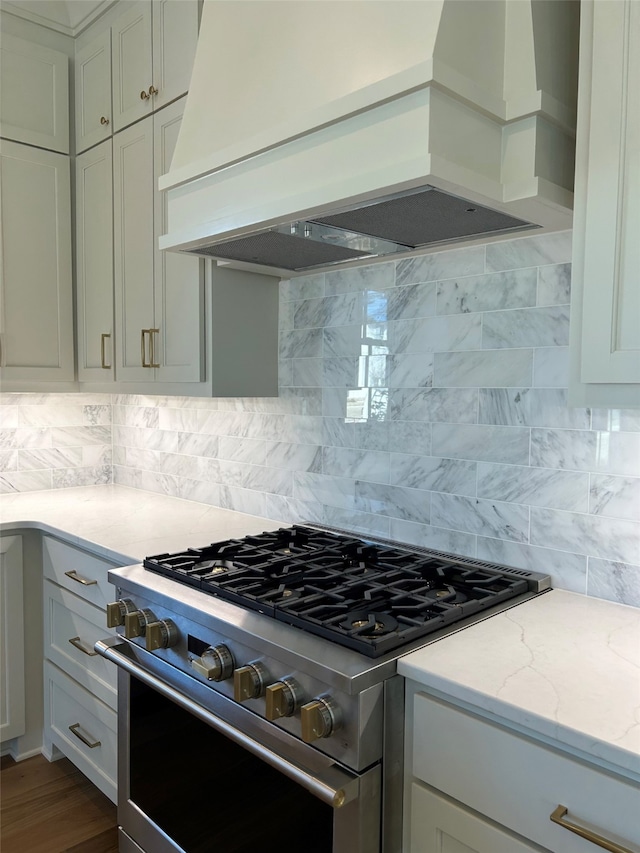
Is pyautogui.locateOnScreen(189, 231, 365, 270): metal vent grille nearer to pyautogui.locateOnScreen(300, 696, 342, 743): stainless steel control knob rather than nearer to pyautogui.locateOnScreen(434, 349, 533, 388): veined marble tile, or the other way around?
pyautogui.locateOnScreen(434, 349, 533, 388): veined marble tile

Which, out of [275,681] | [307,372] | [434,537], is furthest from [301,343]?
[275,681]

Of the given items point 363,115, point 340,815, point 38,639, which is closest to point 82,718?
point 38,639

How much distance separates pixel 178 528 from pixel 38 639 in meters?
0.76

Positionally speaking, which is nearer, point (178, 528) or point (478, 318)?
point (478, 318)

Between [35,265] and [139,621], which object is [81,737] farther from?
[35,265]

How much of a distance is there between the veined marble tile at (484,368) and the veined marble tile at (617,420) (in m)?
0.21

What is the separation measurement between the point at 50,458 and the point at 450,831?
2487 millimetres

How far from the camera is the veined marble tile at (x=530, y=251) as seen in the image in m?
1.64

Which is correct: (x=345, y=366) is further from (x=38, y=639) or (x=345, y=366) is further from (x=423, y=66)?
(x=38, y=639)

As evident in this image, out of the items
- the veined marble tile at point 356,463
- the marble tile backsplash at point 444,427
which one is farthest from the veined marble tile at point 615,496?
the veined marble tile at point 356,463

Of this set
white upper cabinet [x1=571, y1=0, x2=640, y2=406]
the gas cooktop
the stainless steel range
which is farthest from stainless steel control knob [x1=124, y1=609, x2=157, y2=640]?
white upper cabinet [x1=571, y1=0, x2=640, y2=406]

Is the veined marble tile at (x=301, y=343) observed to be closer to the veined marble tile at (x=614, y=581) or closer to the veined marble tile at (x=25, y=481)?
the veined marble tile at (x=614, y=581)

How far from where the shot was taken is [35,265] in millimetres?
2742

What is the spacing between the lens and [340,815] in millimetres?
1240
